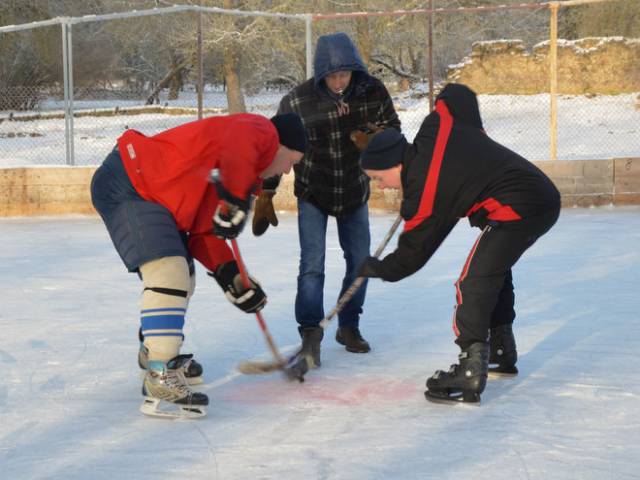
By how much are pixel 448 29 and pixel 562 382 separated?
15.4m

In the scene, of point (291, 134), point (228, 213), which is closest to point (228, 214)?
point (228, 213)

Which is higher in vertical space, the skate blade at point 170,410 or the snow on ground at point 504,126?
the snow on ground at point 504,126

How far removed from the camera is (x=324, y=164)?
460cm

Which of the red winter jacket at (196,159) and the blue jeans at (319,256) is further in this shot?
the blue jeans at (319,256)

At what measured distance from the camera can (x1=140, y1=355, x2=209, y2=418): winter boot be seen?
3.69 meters

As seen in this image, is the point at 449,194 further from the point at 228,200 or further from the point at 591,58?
the point at 591,58

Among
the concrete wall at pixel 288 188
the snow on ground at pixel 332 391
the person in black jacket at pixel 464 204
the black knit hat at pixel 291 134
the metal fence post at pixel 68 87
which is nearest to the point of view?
the snow on ground at pixel 332 391

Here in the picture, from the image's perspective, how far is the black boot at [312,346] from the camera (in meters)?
4.39

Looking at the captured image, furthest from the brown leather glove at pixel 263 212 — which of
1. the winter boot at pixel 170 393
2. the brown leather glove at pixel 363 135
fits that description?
the winter boot at pixel 170 393

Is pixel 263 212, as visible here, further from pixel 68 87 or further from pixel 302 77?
pixel 302 77

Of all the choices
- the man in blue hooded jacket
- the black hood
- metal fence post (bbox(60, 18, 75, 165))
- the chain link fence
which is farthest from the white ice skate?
the chain link fence

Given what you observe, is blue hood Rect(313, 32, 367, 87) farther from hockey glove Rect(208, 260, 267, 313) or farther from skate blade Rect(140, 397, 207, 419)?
skate blade Rect(140, 397, 207, 419)

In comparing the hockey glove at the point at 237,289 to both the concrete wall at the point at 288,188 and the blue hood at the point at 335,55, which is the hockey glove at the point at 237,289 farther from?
the concrete wall at the point at 288,188

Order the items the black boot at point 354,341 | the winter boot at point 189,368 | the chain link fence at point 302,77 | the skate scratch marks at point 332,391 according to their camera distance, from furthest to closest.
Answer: the chain link fence at point 302,77, the black boot at point 354,341, the winter boot at point 189,368, the skate scratch marks at point 332,391
